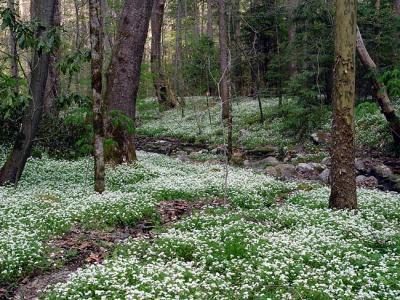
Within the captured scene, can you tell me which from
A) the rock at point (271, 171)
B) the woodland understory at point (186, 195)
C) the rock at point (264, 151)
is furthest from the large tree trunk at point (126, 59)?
the rock at point (264, 151)

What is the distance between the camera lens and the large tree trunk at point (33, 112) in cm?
1452

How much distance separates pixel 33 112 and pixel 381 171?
45.0 feet

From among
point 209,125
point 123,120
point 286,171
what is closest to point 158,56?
point 209,125

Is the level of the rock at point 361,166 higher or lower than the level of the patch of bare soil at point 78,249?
lower

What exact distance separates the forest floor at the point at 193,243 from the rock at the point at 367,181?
368 centimetres

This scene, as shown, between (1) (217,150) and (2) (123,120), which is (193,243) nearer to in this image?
(2) (123,120)

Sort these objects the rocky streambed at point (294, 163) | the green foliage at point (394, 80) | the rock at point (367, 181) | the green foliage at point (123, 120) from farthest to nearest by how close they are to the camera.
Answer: the rocky streambed at point (294, 163) → the rock at point (367, 181) → the green foliage at point (394, 80) → the green foliage at point (123, 120)

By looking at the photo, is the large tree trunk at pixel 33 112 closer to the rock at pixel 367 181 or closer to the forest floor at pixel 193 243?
A: the forest floor at pixel 193 243

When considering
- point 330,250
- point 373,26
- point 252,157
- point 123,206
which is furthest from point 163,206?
point 373,26

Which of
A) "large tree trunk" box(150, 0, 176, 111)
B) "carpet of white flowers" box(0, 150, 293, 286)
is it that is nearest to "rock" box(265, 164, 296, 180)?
"carpet of white flowers" box(0, 150, 293, 286)

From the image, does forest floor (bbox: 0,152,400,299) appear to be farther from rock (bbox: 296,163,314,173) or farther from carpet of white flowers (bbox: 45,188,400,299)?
rock (bbox: 296,163,314,173)

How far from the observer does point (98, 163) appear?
13211 mm

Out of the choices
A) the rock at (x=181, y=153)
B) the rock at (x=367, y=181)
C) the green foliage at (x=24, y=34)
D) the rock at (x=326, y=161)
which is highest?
the green foliage at (x=24, y=34)

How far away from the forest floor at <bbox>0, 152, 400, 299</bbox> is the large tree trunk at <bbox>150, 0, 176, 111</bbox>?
2427 cm
